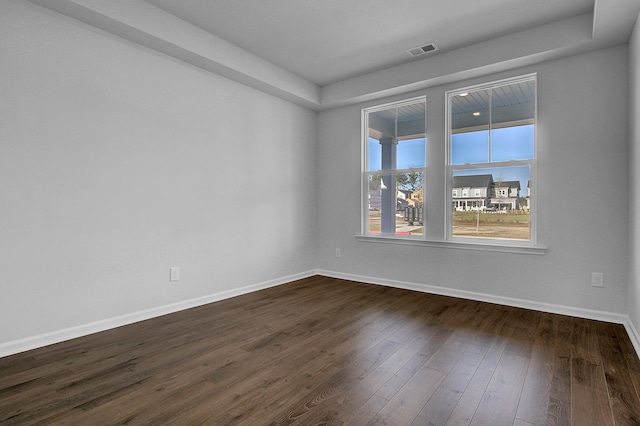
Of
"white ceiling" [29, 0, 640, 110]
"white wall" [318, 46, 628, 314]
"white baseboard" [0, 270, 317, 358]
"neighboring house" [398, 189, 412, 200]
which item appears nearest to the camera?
"white baseboard" [0, 270, 317, 358]

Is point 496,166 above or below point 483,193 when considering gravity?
above

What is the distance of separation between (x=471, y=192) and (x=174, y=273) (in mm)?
3409

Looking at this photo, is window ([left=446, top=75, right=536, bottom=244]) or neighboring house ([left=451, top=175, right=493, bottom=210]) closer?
window ([left=446, top=75, right=536, bottom=244])

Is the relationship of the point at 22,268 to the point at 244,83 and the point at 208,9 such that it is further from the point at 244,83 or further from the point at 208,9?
the point at 244,83

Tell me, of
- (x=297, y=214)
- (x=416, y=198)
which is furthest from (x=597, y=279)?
(x=297, y=214)

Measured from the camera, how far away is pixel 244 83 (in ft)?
13.6

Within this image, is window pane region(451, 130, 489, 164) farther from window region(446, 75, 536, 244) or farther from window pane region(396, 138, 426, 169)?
window pane region(396, 138, 426, 169)

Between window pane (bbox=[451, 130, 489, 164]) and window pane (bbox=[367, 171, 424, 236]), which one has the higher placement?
window pane (bbox=[451, 130, 489, 164])

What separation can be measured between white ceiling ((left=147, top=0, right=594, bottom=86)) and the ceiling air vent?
0.07 meters

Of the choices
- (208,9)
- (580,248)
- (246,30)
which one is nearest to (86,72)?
(208,9)

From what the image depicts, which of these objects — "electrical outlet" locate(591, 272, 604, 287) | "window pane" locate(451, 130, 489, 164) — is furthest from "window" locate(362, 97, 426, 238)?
"electrical outlet" locate(591, 272, 604, 287)

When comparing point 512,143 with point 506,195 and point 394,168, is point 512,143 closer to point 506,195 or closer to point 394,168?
point 506,195

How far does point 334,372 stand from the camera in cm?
221

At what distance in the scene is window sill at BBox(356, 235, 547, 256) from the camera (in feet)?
11.8
